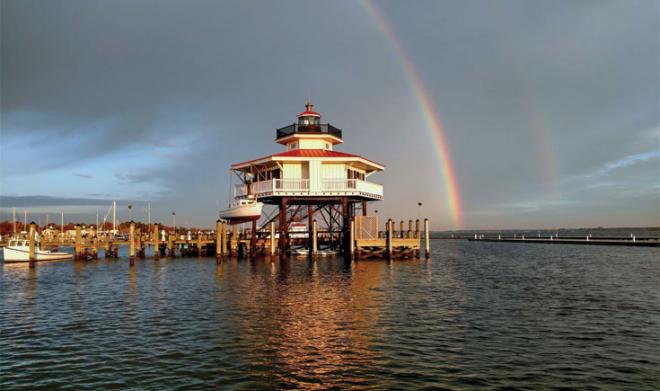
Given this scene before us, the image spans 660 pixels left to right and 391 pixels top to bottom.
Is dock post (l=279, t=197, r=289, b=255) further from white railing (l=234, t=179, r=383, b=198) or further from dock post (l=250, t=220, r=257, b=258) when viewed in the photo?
dock post (l=250, t=220, r=257, b=258)

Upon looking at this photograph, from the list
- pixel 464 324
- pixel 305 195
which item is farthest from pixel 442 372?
pixel 305 195

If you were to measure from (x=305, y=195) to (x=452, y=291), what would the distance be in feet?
66.4

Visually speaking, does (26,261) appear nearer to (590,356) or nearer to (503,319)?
(503,319)

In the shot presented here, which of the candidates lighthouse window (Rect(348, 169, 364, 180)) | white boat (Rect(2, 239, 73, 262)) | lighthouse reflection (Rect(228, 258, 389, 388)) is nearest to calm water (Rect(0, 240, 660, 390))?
lighthouse reflection (Rect(228, 258, 389, 388))

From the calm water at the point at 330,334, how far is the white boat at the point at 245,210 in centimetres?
1701

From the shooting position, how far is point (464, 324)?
17.8 m

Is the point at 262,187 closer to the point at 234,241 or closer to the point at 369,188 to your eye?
the point at 234,241

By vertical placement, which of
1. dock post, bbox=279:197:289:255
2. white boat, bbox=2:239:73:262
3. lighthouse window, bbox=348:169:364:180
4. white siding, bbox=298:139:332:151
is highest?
white siding, bbox=298:139:332:151

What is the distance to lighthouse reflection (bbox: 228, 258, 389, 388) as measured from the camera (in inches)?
490

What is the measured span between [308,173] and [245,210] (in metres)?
7.58

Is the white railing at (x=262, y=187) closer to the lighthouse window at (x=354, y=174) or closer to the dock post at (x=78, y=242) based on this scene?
the lighthouse window at (x=354, y=174)

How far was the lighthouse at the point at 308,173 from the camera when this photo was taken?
44.0 meters

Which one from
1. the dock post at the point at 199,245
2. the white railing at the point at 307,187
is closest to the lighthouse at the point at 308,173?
the white railing at the point at 307,187

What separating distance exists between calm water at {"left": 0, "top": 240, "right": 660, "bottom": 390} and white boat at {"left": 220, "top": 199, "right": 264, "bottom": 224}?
17.0m
